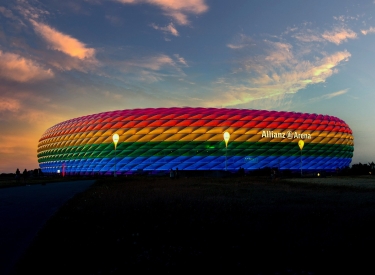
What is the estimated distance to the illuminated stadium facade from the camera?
57375 millimetres

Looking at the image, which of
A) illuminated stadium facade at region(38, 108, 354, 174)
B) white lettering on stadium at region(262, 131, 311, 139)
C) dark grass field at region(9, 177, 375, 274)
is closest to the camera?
dark grass field at region(9, 177, 375, 274)

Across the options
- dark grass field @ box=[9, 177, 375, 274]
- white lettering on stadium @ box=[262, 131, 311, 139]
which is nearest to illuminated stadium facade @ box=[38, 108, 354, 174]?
white lettering on stadium @ box=[262, 131, 311, 139]

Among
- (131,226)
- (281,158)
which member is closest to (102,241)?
(131,226)

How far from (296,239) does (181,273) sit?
97.6 inches

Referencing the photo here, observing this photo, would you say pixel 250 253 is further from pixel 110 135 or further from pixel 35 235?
pixel 110 135

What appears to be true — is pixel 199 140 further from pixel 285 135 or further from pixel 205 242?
pixel 205 242

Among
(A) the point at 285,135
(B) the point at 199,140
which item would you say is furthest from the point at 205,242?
(A) the point at 285,135

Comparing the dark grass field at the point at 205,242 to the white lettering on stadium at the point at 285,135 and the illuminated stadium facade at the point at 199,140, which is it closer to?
the illuminated stadium facade at the point at 199,140

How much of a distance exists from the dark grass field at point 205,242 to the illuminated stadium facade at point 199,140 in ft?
149

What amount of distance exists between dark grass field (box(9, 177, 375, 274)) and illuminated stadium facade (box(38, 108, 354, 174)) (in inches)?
1788

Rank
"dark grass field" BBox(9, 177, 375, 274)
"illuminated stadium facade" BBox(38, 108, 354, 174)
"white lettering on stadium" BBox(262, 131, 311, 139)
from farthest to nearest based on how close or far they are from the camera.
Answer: "white lettering on stadium" BBox(262, 131, 311, 139), "illuminated stadium facade" BBox(38, 108, 354, 174), "dark grass field" BBox(9, 177, 375, 274)

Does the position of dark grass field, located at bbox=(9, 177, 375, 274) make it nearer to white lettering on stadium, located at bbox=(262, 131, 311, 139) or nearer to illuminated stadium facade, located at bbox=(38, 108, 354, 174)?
illuminated stadium facade, located at bbox=(38, 108, 354, 174)

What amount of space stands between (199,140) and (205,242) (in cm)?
5121

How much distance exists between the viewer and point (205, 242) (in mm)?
5895
